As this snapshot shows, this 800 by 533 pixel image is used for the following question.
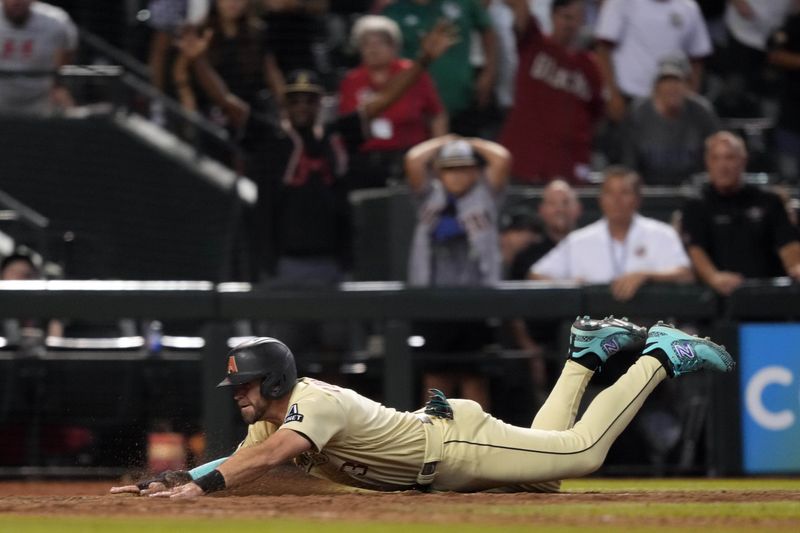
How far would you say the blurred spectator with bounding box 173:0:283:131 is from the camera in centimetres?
1168

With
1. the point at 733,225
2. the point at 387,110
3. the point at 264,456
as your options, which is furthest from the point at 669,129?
the point at 264,456

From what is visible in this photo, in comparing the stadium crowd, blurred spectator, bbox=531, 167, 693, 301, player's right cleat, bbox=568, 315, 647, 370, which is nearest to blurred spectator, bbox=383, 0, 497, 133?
the stadium crowd

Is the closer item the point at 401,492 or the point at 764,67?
the point at 401,492

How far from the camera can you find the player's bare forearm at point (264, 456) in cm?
645

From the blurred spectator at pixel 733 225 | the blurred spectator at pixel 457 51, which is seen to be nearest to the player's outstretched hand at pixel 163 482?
the blurred spectator at pixel 733 225

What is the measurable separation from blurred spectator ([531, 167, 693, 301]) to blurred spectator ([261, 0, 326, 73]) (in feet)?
9.44

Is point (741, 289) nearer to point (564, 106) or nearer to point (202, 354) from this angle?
point (564, 106)

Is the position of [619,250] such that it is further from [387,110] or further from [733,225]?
[387,110]

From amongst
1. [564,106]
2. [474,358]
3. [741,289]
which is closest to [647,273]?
[741,289]

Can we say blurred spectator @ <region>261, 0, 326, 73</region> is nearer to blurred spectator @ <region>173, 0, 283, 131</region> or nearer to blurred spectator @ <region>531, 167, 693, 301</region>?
blurred spectator @ <region>173, 0, 283, 131</region>

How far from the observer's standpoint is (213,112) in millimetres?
12359

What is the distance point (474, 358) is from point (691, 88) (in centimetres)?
353

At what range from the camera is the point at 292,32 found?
11797mm

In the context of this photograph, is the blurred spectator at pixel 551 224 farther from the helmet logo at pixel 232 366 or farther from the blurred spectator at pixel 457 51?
the helmet logo at pixel 232 366
